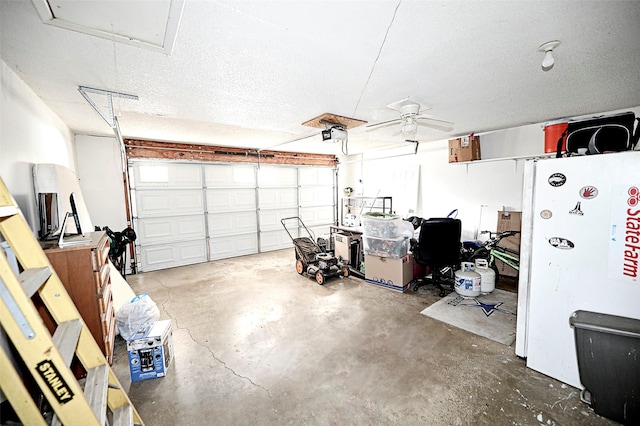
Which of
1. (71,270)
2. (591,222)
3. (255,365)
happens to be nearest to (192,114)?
(71,270)

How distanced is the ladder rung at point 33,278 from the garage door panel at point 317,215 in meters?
5.88

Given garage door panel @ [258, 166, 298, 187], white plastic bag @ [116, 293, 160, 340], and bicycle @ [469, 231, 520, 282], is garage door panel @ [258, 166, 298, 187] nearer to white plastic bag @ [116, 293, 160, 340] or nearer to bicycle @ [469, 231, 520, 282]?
white plastic bag @ [116, 293, 160, 340]

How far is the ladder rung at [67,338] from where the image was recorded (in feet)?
3.42

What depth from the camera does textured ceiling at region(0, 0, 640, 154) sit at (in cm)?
136

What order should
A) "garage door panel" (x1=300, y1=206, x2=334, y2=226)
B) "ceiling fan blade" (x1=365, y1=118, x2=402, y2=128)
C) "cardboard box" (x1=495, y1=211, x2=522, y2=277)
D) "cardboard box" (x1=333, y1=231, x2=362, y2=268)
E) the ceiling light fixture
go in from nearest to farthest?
the ceiling light fixture, "ceiling fan blade" (x1=365, y1=118, x2=402, y2=128), "cardboard box" (x1=495, y1=211, x2=522, y2=277), "cardboard box" (x1=333, y1=231, x2=362, y2=268), "garage door panel" (x1=300, y1=206, x2=334, y2=226)

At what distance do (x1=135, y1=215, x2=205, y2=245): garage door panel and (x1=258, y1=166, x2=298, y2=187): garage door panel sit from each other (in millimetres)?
1689

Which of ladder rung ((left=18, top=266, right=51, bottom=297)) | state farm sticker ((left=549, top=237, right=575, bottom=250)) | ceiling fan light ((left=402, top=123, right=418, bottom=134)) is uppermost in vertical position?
ceiling fan light ((left=402, top=123, right=418, bottom=134))

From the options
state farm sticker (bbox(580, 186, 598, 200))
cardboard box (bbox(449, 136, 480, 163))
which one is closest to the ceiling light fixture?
state farm sticker (bbox(580, 186, 598, 200))

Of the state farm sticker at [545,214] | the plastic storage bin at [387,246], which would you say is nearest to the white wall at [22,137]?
the plastic storage bin at [387,246]

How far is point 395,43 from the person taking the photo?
163cm

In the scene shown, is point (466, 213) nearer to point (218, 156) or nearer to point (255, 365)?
point (255, 365)

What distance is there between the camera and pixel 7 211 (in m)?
1.06

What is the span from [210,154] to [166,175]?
38.2 inches

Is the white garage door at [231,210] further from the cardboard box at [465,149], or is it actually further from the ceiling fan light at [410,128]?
the cardboard box at [465,149]
